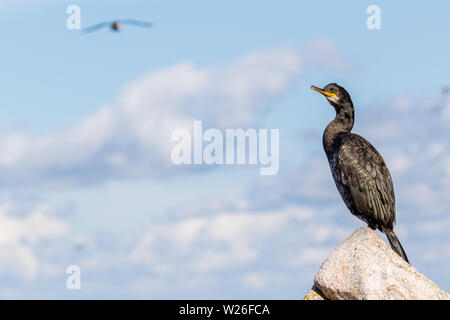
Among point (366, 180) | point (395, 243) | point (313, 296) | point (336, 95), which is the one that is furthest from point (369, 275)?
point (336, 95)

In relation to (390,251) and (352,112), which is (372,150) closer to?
(352,112)

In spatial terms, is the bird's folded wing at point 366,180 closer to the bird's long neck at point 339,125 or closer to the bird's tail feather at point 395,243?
the bird's tail feather at point 395,243

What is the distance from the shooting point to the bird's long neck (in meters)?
19.2

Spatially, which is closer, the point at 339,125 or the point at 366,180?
the point at 366,180

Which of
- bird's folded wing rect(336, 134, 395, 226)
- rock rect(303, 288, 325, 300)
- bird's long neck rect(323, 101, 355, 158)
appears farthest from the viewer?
bird's long neck rect(323, 101, 355, 158)

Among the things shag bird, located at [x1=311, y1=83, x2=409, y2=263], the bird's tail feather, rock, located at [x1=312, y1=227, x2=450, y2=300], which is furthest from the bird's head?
rock, located at [x1=312, y1=227, x2=450, y2=300]

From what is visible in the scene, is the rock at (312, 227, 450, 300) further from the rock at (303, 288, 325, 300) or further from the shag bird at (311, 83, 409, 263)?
the shag bird at (311, 83, 409, 263)

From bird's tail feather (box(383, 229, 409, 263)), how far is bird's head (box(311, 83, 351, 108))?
3.68 m

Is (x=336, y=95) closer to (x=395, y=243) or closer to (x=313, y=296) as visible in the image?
(x=395, y=243)

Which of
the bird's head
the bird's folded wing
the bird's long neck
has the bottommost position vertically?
the bird's folded wing

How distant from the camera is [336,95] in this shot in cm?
1922

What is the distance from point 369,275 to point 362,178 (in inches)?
114
